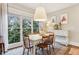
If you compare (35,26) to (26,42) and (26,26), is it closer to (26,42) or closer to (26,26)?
(26,26)

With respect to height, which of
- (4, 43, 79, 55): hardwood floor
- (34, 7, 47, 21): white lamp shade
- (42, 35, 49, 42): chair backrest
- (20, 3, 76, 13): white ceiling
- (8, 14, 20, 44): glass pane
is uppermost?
(20, 3, 76, 13): white ceiling

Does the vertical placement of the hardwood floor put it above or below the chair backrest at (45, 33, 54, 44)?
below

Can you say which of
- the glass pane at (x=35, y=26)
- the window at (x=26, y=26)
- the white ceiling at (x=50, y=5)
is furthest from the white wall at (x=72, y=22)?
the window at (x=26, y=26)

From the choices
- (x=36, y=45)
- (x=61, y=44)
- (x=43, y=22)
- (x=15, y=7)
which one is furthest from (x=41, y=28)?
(x=15, y=7)

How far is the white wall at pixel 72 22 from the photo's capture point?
6.11 feet

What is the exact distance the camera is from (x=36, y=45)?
1.93 meters

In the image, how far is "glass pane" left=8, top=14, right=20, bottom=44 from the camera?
6.16 feet

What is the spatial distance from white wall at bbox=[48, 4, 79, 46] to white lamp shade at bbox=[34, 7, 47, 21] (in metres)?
0.09

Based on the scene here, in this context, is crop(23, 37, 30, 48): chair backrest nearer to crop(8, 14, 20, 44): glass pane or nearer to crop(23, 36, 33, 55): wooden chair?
crop(23, 36, 33, 55): wooden chair

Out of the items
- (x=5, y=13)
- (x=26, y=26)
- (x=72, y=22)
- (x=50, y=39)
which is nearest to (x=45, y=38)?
(x=50, y=39)

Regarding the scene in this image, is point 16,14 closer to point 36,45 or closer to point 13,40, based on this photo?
point 13,40

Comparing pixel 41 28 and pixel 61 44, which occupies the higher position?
pixel 41 28

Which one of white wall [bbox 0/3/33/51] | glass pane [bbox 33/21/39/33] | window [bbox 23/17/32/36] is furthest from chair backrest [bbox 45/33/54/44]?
white wall [bbox 0/3/33/51]
